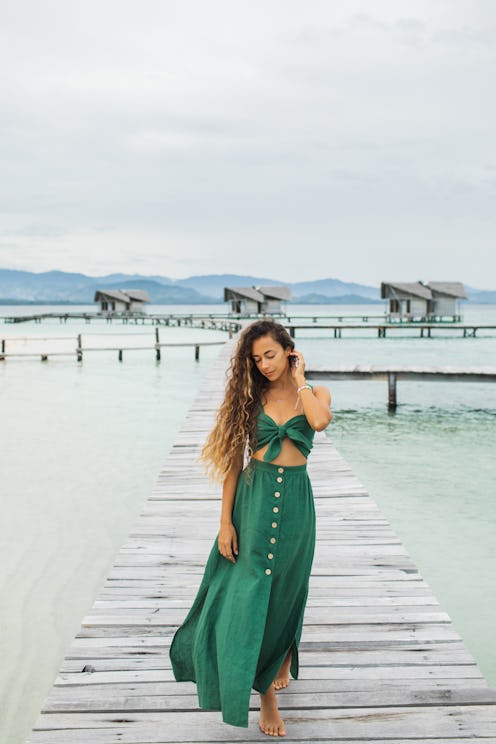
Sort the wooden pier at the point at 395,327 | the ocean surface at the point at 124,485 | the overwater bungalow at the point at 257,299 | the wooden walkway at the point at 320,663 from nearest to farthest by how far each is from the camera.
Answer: the wooden walkway at the point at 320,663 < the ocean surface at the point at 124,485 < the wooden pier at the point at 395,327 < the overwater bungalow at the point at 257,299

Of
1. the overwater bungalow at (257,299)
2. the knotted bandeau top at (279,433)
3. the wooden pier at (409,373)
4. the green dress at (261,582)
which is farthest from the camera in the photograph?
the overwater bungalow at (257,299)

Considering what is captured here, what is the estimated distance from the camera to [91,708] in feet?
8.96

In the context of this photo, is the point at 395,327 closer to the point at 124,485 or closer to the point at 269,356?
the point at 124,485

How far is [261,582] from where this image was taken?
2.39 meters

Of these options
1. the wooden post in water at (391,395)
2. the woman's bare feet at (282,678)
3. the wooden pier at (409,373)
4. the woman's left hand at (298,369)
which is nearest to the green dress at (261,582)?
the woman's left hand at (298,369)

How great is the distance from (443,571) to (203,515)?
9.35ft

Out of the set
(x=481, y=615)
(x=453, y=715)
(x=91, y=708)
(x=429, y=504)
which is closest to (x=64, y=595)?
(x=91, y=708)

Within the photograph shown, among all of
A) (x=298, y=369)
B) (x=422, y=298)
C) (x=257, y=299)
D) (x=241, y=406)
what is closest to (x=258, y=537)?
(x=241, y=406)

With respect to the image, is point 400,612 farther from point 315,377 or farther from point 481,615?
point 315,377

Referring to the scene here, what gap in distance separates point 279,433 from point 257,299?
209 feet

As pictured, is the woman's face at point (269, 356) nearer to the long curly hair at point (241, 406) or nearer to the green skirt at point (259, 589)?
the long curly hair at point (241, 406)

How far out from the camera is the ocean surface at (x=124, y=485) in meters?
5.39

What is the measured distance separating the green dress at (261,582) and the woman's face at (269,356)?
173mm

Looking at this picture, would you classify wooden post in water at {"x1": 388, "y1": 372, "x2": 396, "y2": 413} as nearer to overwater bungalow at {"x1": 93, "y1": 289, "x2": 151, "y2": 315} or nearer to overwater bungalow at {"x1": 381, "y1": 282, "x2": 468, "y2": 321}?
overwater bungalow at {"x1": 381, "y1": 282, "x2": 468, "y2": 321}
